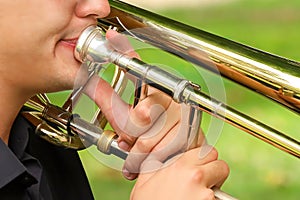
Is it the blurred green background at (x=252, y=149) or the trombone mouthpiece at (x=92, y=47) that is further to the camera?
the blurred green background at (x=252, y=149)

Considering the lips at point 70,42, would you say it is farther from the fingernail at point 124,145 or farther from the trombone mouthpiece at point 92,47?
the fingernail at point 124,145

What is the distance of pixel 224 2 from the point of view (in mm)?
5672

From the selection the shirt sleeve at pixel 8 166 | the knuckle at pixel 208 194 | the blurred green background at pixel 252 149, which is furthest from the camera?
the blurred green background at pixel 252 149

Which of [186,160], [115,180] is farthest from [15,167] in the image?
[115,180]

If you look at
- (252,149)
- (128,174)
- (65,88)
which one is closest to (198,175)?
(128,174)

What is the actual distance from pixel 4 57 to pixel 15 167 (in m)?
0.15

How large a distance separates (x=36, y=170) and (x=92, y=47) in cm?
25

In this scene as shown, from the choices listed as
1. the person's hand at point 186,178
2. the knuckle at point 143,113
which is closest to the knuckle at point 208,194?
the person's hand at point 186,178

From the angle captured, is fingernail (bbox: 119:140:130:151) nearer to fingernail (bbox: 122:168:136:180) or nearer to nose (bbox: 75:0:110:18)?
fingernail (bbox: 122:168:136:180)

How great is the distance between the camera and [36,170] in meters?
1.33

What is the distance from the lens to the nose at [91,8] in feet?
3.99

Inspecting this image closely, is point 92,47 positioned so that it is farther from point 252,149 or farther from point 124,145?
point 252,149

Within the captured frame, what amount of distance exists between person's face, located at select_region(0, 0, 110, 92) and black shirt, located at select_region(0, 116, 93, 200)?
111mm

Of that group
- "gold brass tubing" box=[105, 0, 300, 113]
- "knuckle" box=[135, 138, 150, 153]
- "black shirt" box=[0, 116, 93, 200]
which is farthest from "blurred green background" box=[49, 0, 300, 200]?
"knuckle" box=[135, 138, 150, 153]
